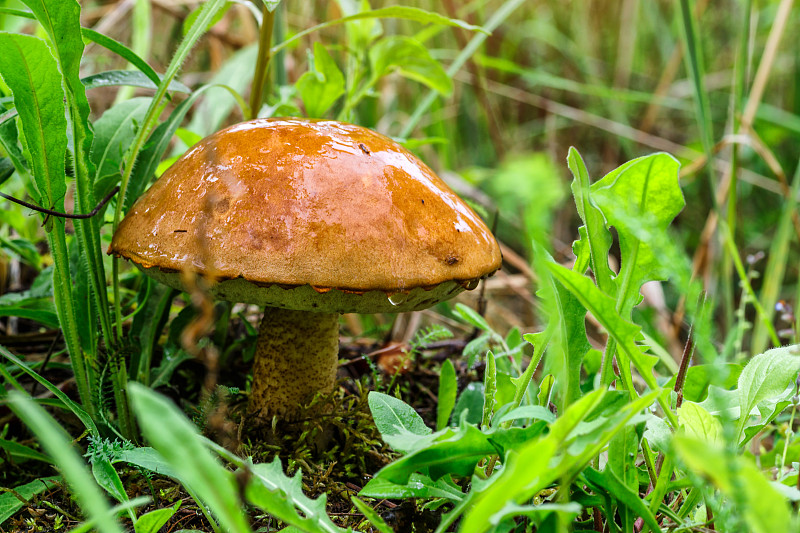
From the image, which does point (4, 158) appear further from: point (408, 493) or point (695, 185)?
point (695, 185)

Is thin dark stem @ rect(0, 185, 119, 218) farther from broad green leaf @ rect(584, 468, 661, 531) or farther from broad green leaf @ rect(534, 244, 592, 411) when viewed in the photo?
broad green leaf @ rect(584, 468, 661, 531)

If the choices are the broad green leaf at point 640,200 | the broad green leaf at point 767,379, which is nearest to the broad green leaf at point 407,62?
the broad green leaf at point 640,200

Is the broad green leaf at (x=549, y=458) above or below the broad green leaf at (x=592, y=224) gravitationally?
below

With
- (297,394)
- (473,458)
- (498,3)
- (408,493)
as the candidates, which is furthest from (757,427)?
(498,3)

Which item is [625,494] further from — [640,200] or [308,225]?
[308,225]

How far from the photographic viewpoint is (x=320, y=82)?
139 cm

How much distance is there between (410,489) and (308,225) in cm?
42

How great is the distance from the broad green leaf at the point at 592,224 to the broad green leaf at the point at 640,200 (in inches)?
0.6

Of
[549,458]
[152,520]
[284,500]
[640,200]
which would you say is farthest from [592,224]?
[152,520]

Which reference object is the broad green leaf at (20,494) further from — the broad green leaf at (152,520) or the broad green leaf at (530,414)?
the broad green leaf at (530,414)

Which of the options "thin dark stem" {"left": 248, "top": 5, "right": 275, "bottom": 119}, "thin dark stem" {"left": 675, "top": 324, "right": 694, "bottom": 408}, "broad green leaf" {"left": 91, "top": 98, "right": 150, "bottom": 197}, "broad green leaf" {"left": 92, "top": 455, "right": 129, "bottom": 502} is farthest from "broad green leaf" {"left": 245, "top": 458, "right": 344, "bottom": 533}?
"thin dark stem" {"left": 248, "top": 5, "right": 275, "bottom": 119}

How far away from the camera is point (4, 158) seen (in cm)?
113

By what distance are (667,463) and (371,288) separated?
1.64 ft

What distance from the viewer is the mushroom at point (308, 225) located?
2.88 feet
